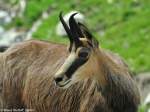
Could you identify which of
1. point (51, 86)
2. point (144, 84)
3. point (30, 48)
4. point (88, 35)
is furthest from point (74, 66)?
point (144, 84)

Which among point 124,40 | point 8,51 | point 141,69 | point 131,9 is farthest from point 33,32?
point 8,51

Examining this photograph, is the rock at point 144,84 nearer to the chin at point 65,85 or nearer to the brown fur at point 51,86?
the brown fur at point 51,86

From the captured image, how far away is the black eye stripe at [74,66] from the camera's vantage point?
38.6 ft

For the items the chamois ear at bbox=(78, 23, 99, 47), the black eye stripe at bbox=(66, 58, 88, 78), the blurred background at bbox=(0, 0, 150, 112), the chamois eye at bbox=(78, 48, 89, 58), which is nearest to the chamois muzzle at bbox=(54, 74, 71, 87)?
the black eye stripe at bbox=(66, 58, 88, 78)

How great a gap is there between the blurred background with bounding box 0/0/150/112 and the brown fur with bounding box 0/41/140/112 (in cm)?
1147

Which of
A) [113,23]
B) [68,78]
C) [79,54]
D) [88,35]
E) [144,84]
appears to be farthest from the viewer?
[113,23]

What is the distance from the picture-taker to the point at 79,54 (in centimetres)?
1191

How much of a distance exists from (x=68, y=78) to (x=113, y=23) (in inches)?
1008

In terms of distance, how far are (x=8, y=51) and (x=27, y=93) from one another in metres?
1.03

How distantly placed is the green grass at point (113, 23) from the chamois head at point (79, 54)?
1626cm

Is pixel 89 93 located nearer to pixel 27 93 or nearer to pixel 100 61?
pixel 100 61

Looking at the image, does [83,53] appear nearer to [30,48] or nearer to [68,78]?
[68,78]

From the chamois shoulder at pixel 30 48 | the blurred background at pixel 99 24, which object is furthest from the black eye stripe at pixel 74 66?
the blurred background at pixel 99 24

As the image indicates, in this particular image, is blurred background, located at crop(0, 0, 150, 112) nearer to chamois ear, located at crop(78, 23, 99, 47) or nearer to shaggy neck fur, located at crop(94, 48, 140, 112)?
shaggy neck fur, located at crop(94, 48, 140, 112)
